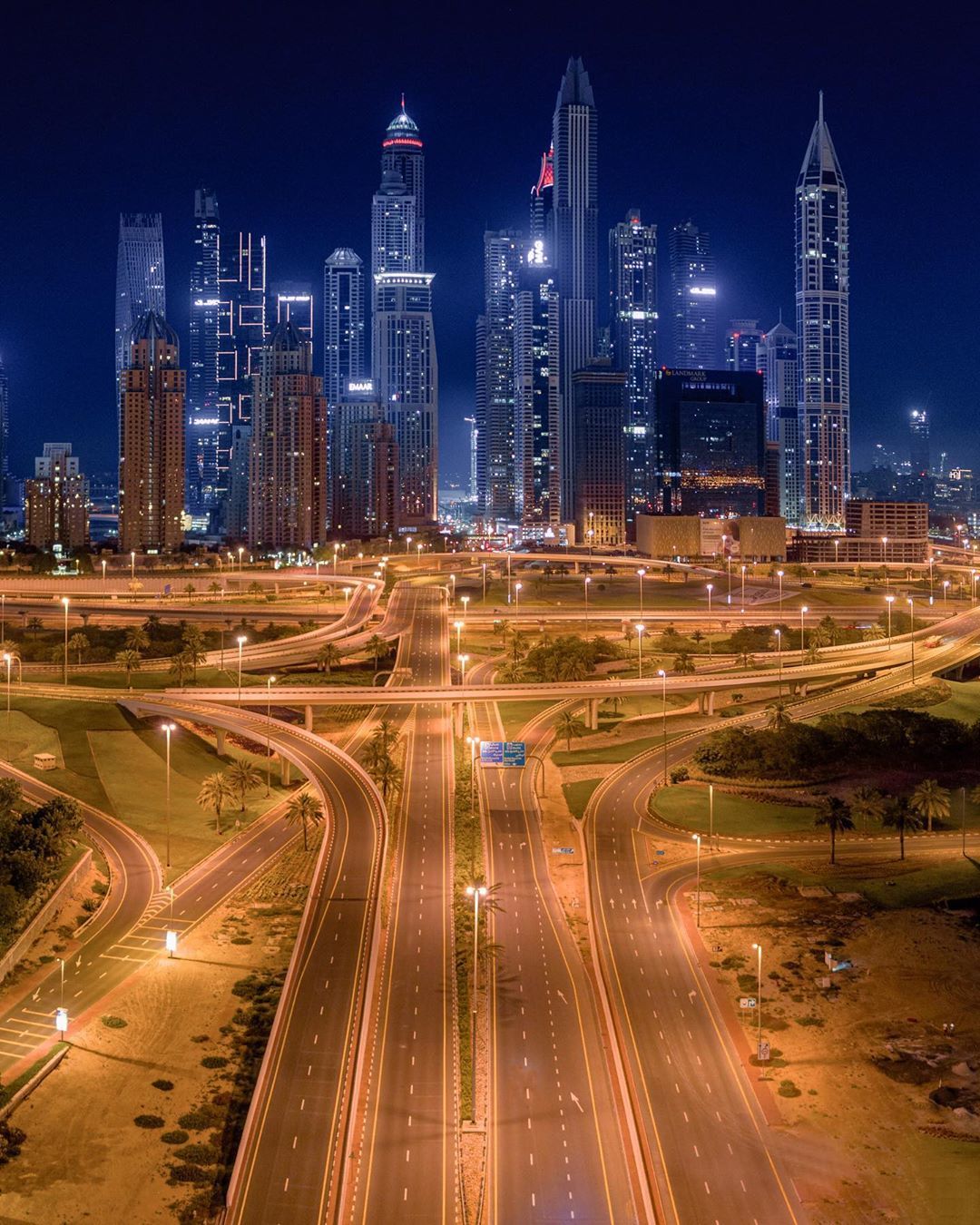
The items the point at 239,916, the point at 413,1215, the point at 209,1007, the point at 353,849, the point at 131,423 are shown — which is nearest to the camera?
the point at 413,1215

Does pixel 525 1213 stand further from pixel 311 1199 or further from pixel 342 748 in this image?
pixel 342 748

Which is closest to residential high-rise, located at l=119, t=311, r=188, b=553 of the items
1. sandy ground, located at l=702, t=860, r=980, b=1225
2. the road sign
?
the road sign

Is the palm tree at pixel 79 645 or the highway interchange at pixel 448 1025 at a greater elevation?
the palm tree at pixel 79 645

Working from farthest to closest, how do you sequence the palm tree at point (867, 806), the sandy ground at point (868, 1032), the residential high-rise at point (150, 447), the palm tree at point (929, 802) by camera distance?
the residential high-rise at point (150, 447) → the palm tree at point (929, 802) → the palm tree at point (867, 806) → the sandy ground at point (868, 1032)

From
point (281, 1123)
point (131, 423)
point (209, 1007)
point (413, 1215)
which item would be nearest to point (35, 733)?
point (209, 1007)

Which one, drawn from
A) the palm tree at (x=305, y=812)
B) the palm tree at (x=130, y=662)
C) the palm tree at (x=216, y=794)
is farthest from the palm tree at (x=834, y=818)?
the palm tree at (x=130, y=662)

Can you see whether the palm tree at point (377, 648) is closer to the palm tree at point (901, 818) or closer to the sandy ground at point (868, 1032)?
the palm tree at point (901, 818)
